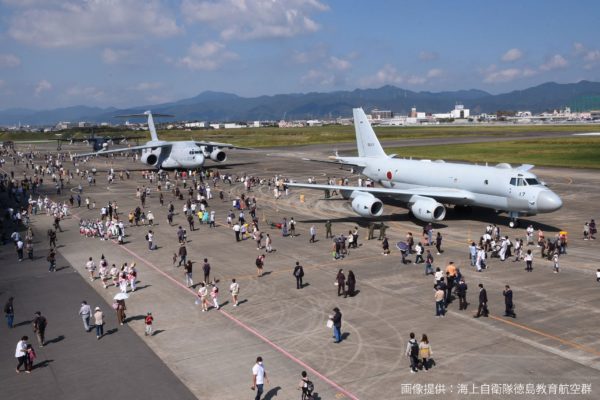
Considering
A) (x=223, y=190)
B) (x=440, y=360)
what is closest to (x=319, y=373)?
(x=440, y=360)

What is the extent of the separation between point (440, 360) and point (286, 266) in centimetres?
1447

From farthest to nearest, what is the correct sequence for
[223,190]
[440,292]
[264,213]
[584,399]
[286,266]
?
[223,190]
[264,213]
[286,266]
[440,292]
[584,399]

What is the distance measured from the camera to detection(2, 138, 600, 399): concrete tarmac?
56.5 ft

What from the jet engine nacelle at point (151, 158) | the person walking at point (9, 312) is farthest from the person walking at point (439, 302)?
the jet engine nacelle at point (151, 158)

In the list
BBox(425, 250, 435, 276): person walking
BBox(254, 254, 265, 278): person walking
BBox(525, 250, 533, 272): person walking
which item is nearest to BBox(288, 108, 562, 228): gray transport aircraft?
BBox(525, 250, 533, 272): person walking

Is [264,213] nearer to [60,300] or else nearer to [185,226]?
[185,226]

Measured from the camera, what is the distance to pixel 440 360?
1864cm

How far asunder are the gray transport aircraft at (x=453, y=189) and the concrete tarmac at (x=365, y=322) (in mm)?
2057

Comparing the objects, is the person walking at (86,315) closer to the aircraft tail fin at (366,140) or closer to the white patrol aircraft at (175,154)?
the aircraft tail fin at (366,140)

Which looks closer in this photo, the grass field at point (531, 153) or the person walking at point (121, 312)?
the person walking at point (121, 312)

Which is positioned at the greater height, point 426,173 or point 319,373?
point 426,173

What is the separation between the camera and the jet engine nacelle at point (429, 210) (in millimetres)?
40281

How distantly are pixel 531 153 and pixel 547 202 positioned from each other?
69.0 m

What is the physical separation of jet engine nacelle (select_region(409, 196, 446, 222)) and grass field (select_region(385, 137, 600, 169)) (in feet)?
158
